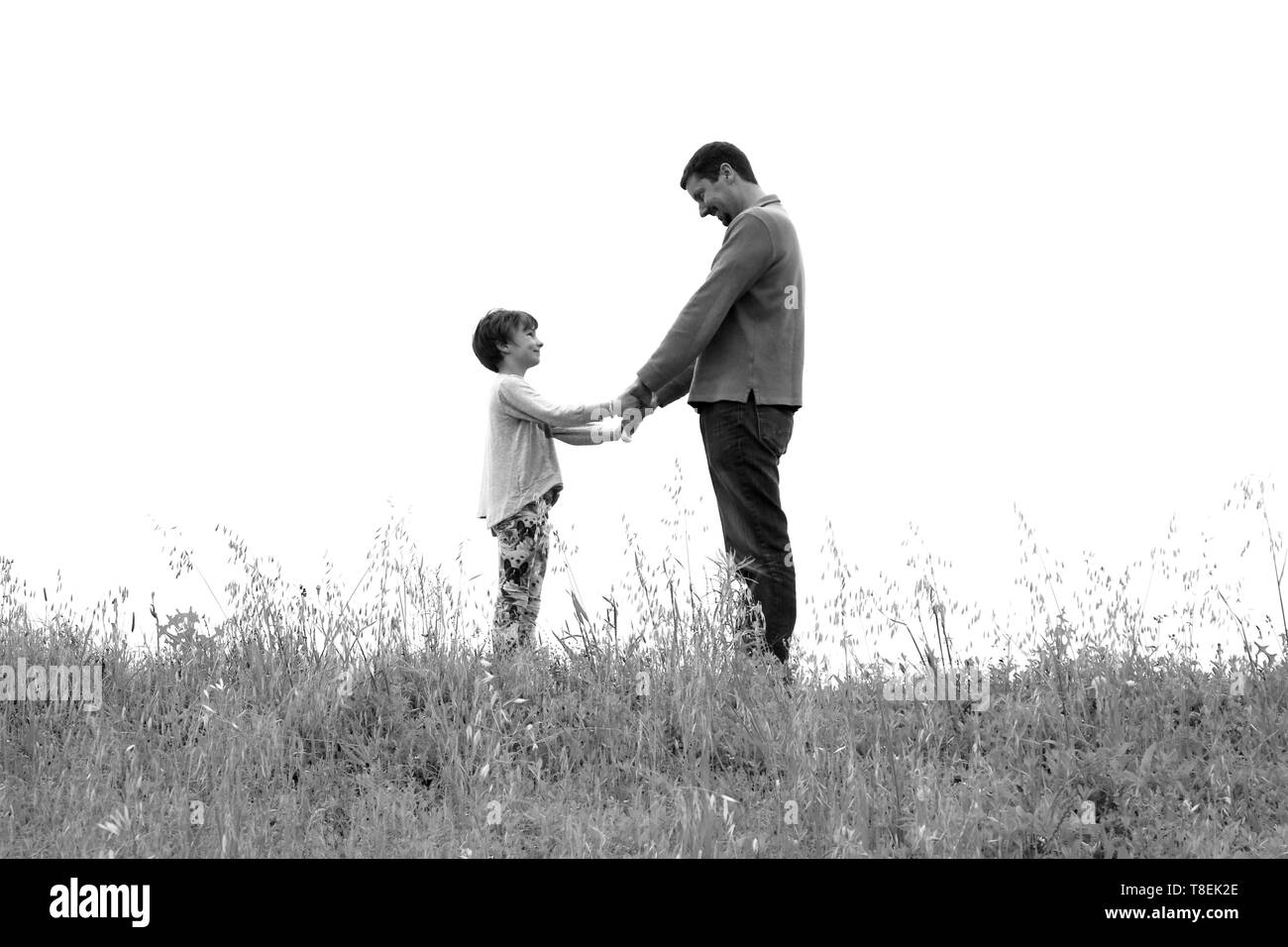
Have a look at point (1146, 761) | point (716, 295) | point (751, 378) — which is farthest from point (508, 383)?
point (1146, 761)

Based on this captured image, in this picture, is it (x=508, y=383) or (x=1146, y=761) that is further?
(x=508, y=383)

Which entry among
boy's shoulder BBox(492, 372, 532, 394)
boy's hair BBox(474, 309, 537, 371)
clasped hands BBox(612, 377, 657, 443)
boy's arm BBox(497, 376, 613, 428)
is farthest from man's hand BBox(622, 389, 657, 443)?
boy's hair BBox(474, 309, 537, 371)

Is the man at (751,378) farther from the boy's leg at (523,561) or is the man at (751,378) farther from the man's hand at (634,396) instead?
the boy's leg at (523,561)

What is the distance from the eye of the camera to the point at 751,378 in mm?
5816

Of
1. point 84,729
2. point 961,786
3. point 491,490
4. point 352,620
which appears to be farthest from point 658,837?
point 491,490

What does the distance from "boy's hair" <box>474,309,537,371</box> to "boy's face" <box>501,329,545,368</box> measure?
2 centimetres

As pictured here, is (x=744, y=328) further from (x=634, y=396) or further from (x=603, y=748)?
(x=603, y=748)

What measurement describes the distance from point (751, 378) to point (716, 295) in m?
0.46

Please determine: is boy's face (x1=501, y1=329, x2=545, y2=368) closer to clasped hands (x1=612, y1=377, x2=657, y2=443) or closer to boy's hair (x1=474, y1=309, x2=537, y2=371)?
boy's hair (x1=474, y1=309, x2=537, y2=371)
